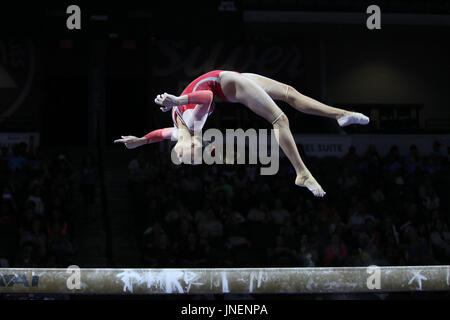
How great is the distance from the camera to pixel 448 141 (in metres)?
12.5

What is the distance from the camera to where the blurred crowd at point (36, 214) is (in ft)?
25.7

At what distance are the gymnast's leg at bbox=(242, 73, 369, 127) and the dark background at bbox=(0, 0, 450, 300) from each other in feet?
10.8

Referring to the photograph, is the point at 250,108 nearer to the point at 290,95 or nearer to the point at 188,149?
the point at 290,95

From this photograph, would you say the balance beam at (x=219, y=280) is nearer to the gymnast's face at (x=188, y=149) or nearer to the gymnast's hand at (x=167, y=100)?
the gymnast's face at (x=188, y=149)

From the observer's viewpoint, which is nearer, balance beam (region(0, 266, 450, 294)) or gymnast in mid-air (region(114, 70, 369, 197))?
gymnast in mid-air (region(114, 70, 369, 197))

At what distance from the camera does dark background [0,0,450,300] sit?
846 cm

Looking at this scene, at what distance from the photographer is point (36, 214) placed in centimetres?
828

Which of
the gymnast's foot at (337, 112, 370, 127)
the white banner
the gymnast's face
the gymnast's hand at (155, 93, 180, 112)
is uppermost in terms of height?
the white banner

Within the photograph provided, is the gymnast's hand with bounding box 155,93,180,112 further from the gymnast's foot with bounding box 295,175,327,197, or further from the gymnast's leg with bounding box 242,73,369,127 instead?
the gymnast's foot with bounding box 295,175,327,197

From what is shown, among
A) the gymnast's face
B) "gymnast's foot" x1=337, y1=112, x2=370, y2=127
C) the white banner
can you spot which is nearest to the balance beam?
the gymnast's face

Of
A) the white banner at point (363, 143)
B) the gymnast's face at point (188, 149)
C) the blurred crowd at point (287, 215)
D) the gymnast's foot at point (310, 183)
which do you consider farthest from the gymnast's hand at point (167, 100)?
the white banner at point (363, 143)

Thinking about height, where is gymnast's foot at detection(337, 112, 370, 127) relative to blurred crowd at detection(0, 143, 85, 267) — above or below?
above

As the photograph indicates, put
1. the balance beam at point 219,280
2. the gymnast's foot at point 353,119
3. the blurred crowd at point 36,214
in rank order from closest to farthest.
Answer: the gymnast's foot at point 353,119 → the balance beam at point 219,280 → the blurred crowd at point 36,214

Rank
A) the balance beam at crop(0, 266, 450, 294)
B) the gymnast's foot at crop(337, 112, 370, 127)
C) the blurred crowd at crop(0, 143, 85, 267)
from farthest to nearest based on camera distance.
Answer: the blurred crowd at crop(0, 143, 85, 267) → the balance beam at crop(0, 266, 450, 294) → the gymnast's foot at crop(337, 112, 370, 127)
